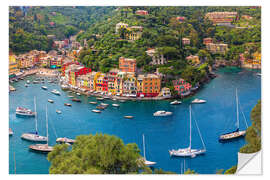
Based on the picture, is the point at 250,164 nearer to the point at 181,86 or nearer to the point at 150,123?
the point at 150,123

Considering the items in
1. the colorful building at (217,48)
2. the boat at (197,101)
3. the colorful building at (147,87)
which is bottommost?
the boat at (197,101)

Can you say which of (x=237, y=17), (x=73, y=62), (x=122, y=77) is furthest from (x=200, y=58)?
(x=73, y=62)

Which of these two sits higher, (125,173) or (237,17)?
(237,17)

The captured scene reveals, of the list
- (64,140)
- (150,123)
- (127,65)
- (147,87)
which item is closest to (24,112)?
(64,140)

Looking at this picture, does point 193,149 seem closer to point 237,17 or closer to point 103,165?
point 103,165

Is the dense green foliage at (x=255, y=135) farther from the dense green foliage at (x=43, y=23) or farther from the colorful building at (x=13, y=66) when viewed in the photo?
the dense green foliage at (x=43, y=23)

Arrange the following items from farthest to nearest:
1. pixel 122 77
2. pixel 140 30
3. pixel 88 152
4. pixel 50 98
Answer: pixel 140 30
pixel 122 77
pixel 50 98
pixel 88 152

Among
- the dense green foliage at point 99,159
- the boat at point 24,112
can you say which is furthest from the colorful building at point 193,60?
the dense green foliage at point 99,159
